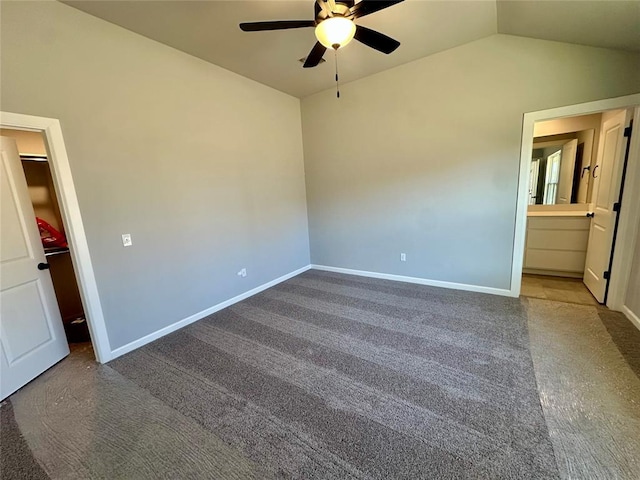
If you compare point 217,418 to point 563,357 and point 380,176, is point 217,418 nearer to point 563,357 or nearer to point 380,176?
point 563,357

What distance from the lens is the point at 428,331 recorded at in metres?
2.71

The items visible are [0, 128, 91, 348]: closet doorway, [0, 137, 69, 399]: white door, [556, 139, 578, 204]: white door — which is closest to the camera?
[0, 137, 69, 399]: white door

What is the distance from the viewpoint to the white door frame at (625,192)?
101 inches

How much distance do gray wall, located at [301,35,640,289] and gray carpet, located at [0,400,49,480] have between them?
3.86m

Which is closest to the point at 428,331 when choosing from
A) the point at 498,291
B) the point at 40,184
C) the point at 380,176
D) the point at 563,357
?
the point at 563,357

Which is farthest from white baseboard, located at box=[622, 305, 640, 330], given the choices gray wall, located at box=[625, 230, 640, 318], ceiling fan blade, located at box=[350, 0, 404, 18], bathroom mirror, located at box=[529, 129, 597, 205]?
ceiling fan blade, located at box=[350, 0, 404, 18]

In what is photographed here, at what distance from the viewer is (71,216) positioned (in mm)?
2242

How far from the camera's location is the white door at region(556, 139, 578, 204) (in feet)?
13.3

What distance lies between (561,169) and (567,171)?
0.09 meters

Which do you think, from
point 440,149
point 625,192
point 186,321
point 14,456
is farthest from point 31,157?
point 625,192

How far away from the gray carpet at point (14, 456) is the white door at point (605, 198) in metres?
5.07

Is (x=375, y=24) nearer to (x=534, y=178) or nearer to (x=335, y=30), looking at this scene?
(x=335, y=30)

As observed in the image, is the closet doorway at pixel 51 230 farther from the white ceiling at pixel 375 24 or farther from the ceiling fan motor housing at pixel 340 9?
the ceiling fan motor housing at pixel 340 9

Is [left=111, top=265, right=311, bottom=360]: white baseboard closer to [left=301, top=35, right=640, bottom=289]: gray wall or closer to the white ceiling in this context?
[left=301, top=35, right=640, bottom=289]: gray wall
